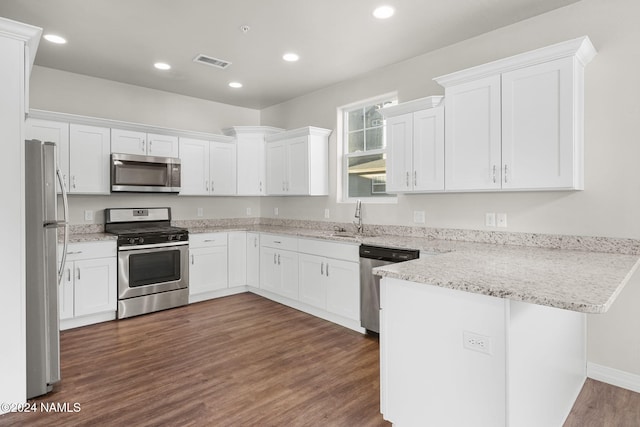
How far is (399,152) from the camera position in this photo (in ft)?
11.7

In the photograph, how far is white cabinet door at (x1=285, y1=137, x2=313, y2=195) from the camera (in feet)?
15.5

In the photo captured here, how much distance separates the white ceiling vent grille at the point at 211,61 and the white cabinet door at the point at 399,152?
6.24 ft

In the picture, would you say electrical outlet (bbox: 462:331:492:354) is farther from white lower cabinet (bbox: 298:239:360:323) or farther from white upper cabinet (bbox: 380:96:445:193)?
white lower cabinet (bbox: 298:239:360:323)

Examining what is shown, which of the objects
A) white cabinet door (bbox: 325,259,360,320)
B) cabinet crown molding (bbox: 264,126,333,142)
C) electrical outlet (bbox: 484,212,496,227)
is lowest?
white cabinet door (bbox: 325,259,360,320)

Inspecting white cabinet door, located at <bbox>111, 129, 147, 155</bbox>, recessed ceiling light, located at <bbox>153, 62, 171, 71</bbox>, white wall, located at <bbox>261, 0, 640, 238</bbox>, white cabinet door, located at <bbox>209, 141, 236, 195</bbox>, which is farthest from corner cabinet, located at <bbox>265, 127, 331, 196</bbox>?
white cabinet door, located at <bbox>111, 129, 147, 155</bbox>

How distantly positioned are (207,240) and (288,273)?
1.18 m

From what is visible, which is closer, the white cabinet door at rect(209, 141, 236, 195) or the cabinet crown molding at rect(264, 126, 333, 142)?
the cabinet crown molding at rect(264, 126, 333, 142)

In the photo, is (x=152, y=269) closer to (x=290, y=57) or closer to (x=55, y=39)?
(x=55, y=39)

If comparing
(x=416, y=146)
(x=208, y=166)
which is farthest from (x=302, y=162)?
(x=416, y=146)

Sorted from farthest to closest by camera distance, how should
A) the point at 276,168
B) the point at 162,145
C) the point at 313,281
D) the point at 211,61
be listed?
the point at 276,168
the point at 162,145
the point at 313,281
the point at 211,61

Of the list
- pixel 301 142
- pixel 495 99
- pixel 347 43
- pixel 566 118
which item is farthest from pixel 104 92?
pixel 566 118

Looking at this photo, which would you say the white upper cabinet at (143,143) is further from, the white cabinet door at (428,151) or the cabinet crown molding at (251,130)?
the white cabinet door at (428,151)

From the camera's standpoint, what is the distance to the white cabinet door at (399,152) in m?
3.48

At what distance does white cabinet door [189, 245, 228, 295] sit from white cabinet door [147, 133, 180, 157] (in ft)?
Result: 4.27
